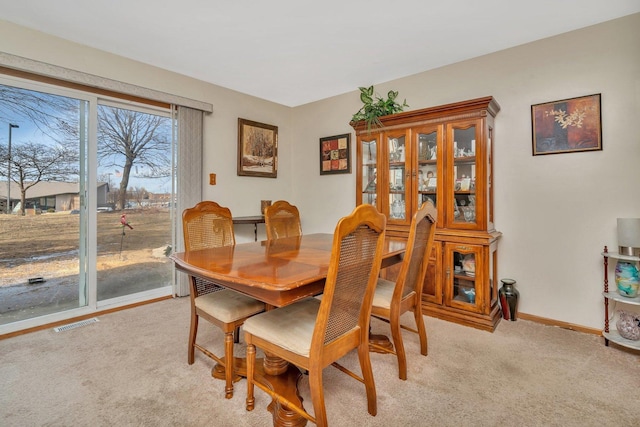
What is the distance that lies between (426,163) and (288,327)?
2.14 m

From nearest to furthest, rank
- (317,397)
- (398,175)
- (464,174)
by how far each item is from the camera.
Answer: (317,397) → (464,174) → (398,175)

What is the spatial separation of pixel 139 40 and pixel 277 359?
282cm

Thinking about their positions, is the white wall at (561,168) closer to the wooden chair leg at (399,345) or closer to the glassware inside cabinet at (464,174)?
the glassware inside cabinet at (464,174)

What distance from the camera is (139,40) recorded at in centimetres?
268

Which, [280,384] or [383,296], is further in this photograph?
[383,296]

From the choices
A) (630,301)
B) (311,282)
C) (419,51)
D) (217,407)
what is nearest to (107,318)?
(217,407)

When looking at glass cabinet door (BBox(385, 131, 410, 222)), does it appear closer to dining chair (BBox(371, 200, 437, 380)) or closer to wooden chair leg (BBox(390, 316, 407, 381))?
dining chair (BBox(371, 200, 437, 380))

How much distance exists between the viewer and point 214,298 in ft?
6.28

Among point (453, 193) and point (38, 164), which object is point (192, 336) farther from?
point (453, 193)

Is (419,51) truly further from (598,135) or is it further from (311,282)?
(311,282)

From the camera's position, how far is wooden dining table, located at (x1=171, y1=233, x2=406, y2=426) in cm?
130

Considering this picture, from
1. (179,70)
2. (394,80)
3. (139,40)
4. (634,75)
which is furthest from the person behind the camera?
(394,80)

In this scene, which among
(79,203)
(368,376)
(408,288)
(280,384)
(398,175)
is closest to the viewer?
(368,376)

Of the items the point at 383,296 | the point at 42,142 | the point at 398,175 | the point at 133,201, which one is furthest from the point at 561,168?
the point at 42,142
